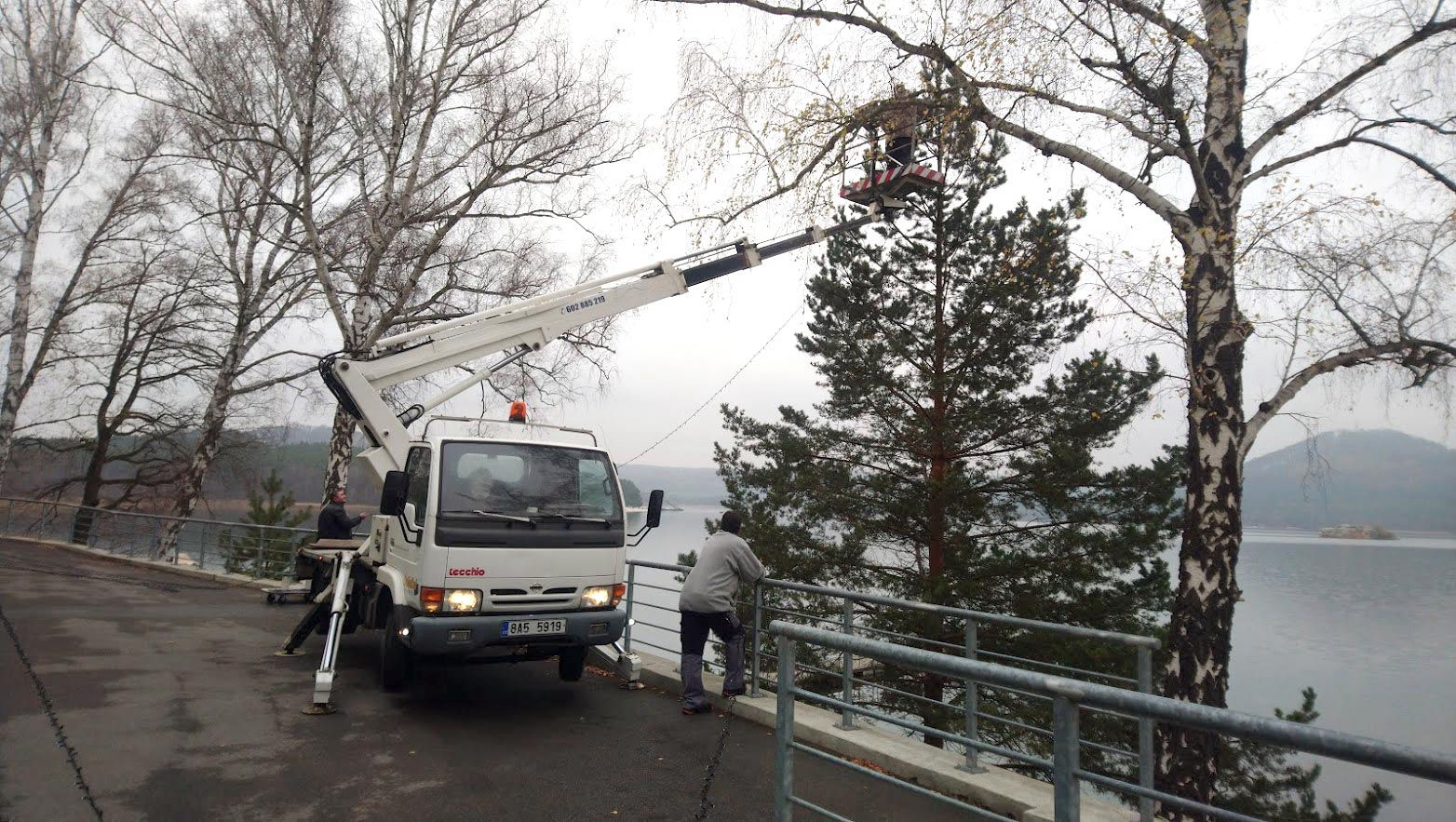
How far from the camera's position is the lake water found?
13.6 metres

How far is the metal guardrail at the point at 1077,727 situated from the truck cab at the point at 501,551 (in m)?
3.65

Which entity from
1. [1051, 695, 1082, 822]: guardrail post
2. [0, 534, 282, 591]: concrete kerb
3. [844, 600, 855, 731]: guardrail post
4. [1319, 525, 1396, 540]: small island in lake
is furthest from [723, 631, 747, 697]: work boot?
[1319, 525, 1396, 540]: small island in lake

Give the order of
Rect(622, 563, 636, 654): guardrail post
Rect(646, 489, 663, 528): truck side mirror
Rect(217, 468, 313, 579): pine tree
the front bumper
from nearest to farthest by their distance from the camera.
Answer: the front bumper → Rect(646, 489, 663, 528): truck side mirror → Rect(622, 563, 636, 654): guardrail post → Rect(217, 468, 313, 579): pine tree

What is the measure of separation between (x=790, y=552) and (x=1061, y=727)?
542 inches

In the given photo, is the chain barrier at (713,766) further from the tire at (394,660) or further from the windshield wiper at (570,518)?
the tire at (394,660)

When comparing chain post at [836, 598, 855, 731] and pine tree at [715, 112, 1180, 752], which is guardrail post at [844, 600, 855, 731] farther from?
pine tree at [715, 112, 1180, 752]

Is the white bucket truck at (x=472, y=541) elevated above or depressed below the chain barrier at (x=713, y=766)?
above

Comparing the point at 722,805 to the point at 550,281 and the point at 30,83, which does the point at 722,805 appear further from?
the point at 30,83

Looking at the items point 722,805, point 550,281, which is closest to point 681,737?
point 722,805

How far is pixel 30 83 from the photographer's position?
21.9m

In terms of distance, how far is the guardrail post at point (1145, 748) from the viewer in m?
2.82

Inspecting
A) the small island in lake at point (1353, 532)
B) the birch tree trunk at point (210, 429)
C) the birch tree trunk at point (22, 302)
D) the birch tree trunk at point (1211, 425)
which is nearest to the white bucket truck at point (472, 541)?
the birch tree trunk at point (1211, 425)

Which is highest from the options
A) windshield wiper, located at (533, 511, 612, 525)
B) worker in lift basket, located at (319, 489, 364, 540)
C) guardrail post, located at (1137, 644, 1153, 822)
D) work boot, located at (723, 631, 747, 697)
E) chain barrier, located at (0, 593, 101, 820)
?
windshield wiper, located at (533, 511, 612, 525)

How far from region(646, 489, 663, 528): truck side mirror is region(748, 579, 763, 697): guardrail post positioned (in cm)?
123
